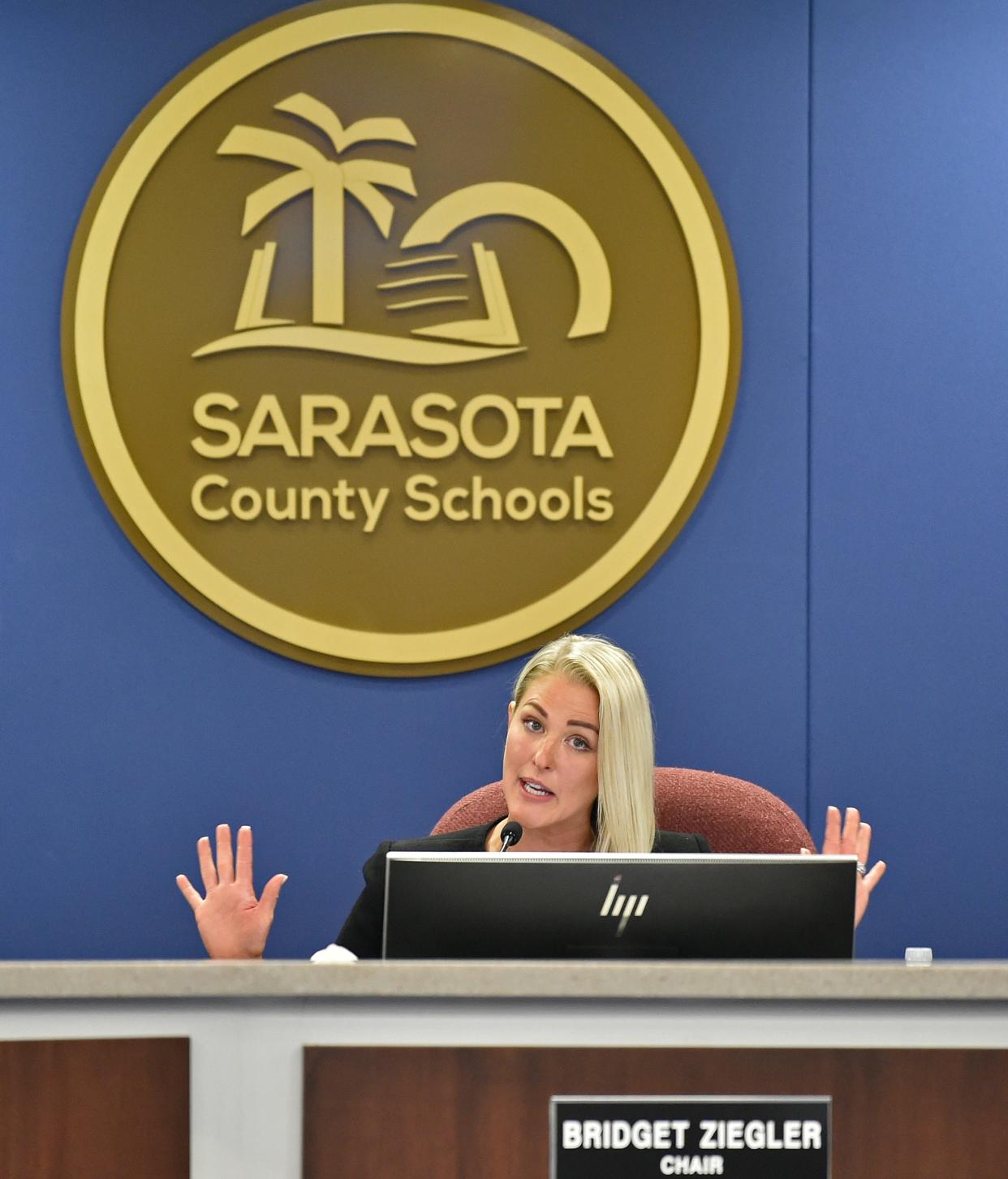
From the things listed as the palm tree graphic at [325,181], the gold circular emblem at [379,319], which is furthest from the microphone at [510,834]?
the palm tree graphic at [325,181]

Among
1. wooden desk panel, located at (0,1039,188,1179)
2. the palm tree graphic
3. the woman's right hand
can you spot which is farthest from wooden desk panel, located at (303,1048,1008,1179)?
the palm tree graphic

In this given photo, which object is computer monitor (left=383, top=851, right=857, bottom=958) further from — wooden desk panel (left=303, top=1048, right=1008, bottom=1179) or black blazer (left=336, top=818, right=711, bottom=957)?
black blazer (left=336, top=818, right=711, bottom=957)

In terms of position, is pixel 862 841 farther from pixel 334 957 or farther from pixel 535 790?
pixel 334 957

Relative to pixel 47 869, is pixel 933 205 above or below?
above

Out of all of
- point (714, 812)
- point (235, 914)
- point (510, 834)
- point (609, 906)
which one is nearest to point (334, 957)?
point (609, 906)

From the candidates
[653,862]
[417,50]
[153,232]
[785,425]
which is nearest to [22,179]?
[153,232]

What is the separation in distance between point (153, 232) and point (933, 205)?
1.55 m

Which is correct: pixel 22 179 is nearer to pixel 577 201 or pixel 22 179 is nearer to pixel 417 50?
pixel 417 50

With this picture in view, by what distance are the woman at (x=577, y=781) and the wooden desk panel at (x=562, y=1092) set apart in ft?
3.42

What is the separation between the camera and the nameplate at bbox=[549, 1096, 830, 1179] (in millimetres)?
1155

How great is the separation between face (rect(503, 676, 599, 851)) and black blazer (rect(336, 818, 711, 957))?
81 mm

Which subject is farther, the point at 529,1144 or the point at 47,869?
the point at 47,869

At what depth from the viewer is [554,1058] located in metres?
1.17

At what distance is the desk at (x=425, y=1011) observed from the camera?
3.76 feet
